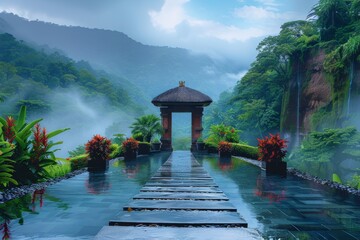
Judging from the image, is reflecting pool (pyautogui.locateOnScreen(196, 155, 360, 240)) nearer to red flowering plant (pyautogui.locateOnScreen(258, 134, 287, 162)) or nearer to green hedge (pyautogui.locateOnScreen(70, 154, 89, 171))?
red flowering plant (pyautogui.locateOnScreen(258, 134, 287, 162))

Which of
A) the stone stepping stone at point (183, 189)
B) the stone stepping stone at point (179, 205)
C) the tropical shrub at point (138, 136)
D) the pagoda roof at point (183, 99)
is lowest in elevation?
the stone stepping stone at point (179, 205)

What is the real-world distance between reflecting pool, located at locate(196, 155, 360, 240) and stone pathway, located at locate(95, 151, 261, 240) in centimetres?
31

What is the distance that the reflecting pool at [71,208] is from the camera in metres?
4.27

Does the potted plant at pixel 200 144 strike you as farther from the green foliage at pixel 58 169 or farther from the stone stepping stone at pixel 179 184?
the stone stepping stone at pixel 179 184

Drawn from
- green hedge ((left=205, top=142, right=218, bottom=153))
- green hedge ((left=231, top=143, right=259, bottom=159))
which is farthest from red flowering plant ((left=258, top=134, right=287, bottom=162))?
green hedge ((left=205, top=142, right=218, bottom=153))

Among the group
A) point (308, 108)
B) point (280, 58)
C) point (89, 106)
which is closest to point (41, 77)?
point (89, 106)

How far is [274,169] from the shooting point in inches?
410

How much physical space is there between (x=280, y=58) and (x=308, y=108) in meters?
8.37

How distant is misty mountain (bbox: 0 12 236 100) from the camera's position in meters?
117

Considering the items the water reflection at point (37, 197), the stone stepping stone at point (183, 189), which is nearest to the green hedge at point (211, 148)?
the stone stepping stone at point (183, 189)

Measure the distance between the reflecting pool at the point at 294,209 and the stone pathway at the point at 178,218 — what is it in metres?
0.31

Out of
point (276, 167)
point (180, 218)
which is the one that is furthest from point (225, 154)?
point (180, 218)

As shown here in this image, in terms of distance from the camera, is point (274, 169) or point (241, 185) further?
point (274, 169)

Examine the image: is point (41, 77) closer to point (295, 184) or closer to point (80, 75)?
point (80, 75)
